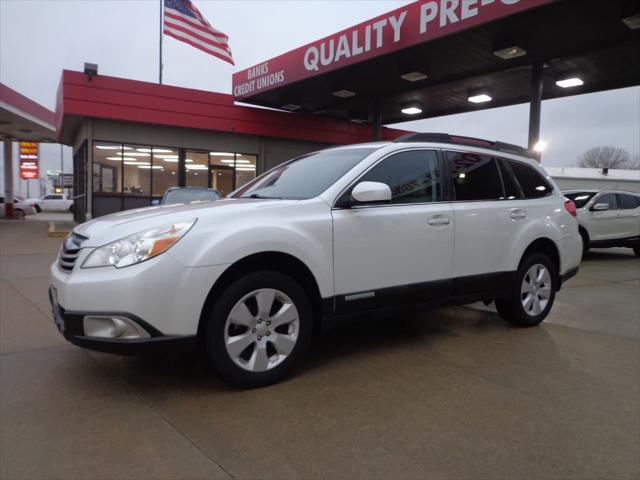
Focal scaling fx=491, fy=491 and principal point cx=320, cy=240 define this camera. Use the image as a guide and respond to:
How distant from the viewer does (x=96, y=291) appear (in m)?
2.93

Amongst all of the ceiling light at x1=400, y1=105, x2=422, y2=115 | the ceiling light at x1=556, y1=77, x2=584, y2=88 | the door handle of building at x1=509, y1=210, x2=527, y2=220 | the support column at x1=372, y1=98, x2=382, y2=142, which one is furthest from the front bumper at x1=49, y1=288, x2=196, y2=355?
the ceiling light at x1=400, y1=105, x2=422, y2=115

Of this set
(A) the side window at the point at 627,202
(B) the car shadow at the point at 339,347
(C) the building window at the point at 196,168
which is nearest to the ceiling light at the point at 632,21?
(A) the side window at the point at 627,202

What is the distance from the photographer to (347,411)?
302 centimetres

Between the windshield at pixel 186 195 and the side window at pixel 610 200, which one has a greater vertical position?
the side window at pixel 610 200

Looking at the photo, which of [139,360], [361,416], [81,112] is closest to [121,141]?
[81,112]

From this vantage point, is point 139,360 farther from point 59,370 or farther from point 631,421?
point 631,421

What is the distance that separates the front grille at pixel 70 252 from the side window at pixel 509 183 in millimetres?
3833

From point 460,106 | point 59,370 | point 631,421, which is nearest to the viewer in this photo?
point 631,421

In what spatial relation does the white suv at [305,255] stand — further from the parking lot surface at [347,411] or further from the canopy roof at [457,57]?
the canopy roof at [457,57]

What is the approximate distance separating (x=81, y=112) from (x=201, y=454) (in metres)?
16.3

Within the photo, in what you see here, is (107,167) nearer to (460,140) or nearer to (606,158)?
(460,140)

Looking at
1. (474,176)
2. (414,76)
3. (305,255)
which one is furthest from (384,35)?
(305,255)

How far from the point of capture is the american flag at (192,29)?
15836 millimetres

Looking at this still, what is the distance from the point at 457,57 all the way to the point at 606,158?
240 ft
